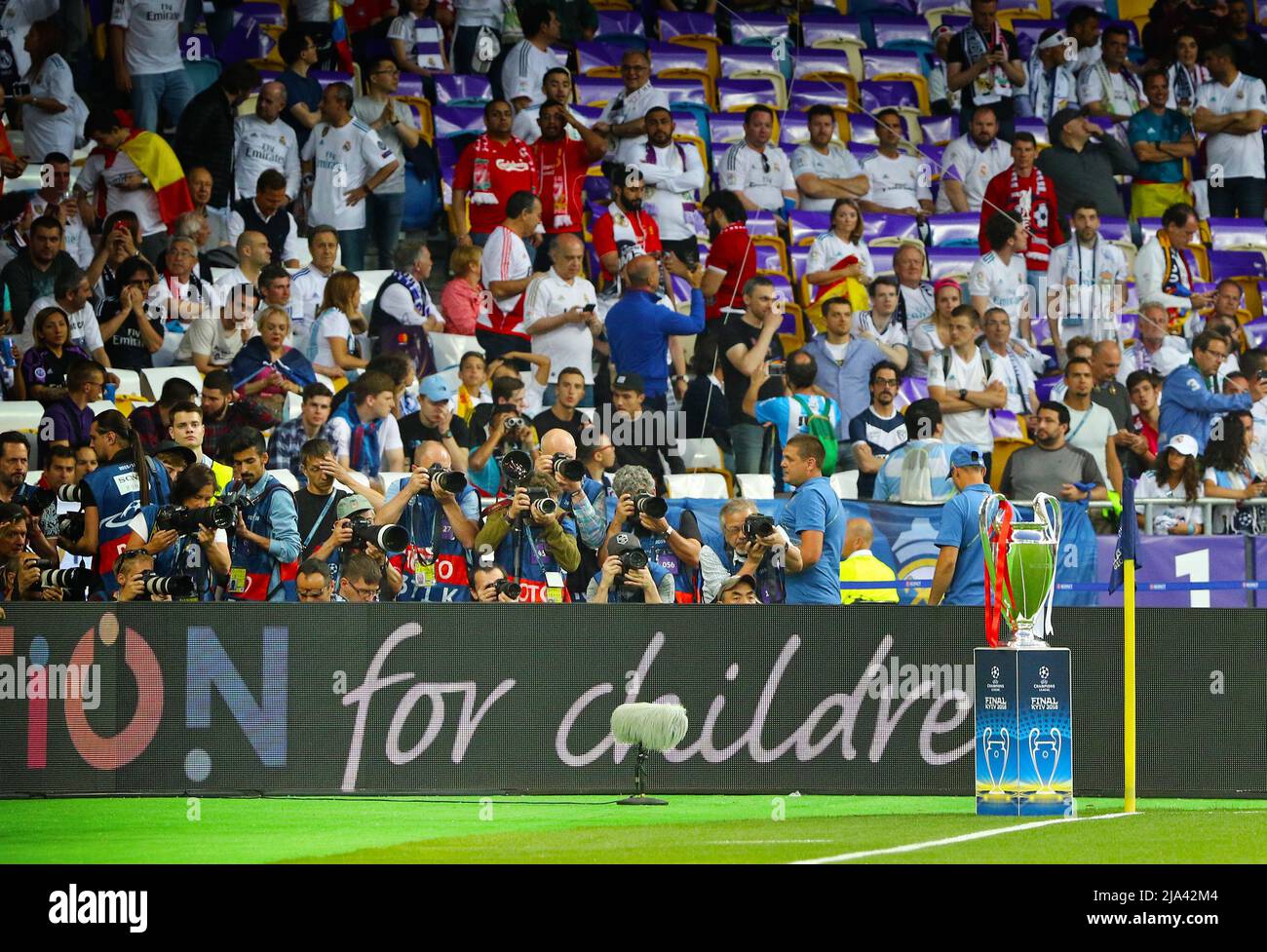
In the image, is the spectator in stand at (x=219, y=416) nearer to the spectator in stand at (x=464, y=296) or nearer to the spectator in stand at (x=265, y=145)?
the spectator in stand at (x=464, y=296)

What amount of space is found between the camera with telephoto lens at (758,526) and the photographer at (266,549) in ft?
8.06

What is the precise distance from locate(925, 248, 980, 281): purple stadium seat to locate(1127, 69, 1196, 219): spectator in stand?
2025mm

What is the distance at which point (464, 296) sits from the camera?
1384 centimetres

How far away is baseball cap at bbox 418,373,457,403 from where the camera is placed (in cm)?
1251

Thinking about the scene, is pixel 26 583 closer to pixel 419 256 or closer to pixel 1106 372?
pixel 419 256

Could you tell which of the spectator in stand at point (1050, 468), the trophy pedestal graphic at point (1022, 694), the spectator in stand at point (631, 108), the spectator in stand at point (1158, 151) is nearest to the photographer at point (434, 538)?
the trophy pedestal graphic at point (1022, 694)

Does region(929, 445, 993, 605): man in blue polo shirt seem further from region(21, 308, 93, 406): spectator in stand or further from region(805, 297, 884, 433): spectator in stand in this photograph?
region(21, 308, 93, 406): spectator in stand

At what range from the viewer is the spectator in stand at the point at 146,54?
1498 centimetres

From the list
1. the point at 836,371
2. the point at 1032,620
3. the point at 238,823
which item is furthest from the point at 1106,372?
the point at 238,823

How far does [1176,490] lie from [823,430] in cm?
252

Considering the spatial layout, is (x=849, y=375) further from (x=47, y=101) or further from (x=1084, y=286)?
(x=47, y=101)

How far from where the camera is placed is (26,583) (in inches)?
405

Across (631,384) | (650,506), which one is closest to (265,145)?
(631,384)

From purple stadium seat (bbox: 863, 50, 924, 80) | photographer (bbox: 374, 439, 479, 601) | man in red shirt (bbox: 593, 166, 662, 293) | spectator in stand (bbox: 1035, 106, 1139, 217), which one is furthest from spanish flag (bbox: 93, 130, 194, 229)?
spectator in stand (bbox: 1035, 106, 1139, 217)
